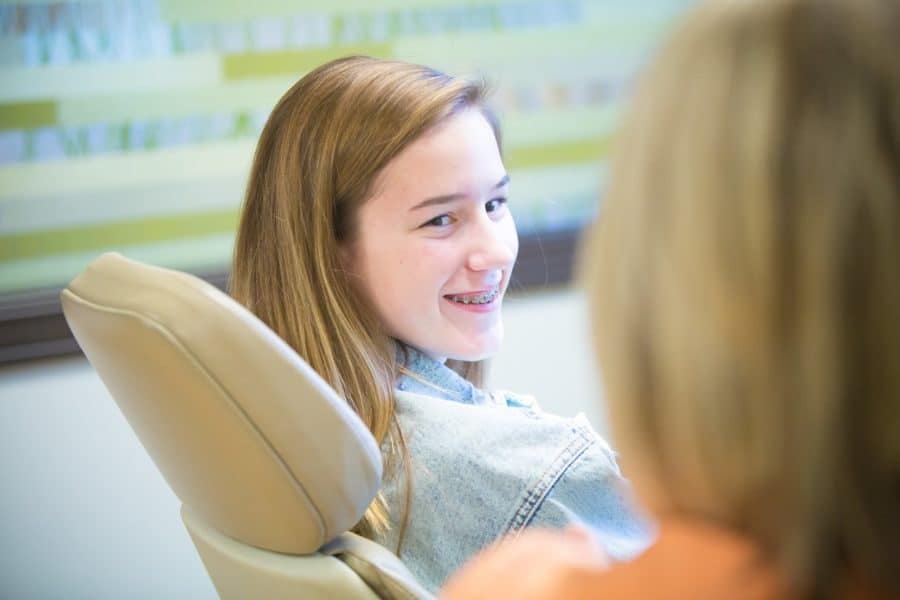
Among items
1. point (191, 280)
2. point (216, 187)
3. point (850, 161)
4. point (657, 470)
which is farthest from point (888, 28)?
point (216, 187)

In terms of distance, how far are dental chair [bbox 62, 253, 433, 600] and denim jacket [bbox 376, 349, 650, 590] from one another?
183 millimetres

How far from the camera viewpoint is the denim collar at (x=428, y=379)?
1304mm

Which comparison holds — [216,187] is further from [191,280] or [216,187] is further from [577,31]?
[191,280]

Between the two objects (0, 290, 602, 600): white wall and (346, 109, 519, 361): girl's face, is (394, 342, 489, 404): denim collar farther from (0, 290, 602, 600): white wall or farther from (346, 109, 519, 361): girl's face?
(0, 290, 602, 600): white wall

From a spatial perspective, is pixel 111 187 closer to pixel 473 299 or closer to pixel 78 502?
pixel 78 502

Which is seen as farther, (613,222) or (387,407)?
(387,407)

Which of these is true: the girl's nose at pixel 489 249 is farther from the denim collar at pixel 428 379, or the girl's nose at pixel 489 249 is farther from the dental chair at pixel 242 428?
the dental chair at pixel 242 428

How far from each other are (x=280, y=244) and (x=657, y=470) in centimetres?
77

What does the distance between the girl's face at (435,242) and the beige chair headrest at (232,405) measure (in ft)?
1.33

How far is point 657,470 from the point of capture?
61 cm

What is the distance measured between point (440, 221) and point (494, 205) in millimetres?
85

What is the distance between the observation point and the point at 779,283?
551mm

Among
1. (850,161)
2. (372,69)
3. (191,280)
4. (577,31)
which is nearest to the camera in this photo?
(850,161)

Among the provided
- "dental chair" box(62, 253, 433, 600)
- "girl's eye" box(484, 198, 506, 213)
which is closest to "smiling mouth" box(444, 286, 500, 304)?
"girl's eye" box(484, 198, 506, 213)
